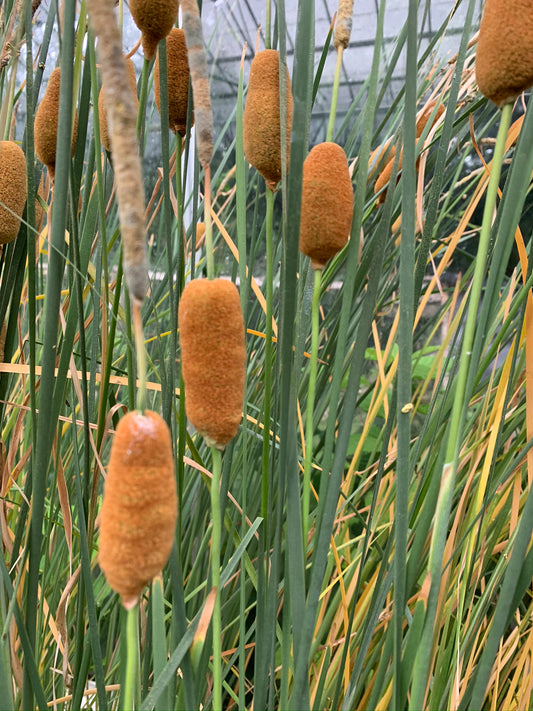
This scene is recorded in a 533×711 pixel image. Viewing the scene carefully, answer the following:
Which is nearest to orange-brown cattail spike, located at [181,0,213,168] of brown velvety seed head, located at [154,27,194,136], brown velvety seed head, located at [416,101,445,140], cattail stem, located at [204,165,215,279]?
cattail stem, located at [204,165,215,279]

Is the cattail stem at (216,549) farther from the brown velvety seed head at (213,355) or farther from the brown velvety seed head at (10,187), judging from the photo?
the brown velvety seed head at (10,187)

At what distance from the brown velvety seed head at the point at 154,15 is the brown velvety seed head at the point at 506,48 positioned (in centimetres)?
11

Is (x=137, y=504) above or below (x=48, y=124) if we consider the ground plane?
below

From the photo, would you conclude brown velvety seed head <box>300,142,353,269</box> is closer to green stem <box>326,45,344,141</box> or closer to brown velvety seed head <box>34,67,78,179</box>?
green stem <box>326,45,344,141</box>

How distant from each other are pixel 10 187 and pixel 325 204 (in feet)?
0.56

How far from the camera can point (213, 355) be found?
194mm

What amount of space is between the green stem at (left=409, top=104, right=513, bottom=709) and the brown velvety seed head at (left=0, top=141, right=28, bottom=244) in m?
0.22

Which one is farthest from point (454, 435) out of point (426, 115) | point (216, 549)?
point (426, 115)

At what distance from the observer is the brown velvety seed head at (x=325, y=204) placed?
0.82 ft

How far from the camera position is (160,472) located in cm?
15

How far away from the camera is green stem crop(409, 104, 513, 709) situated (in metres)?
0.22

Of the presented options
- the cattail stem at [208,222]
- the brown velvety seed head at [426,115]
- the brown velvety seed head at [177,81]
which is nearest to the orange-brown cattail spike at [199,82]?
the cattail stem at [208,222]

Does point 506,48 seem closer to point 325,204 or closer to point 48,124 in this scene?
point 325,204

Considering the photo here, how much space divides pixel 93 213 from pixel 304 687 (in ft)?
0.76
